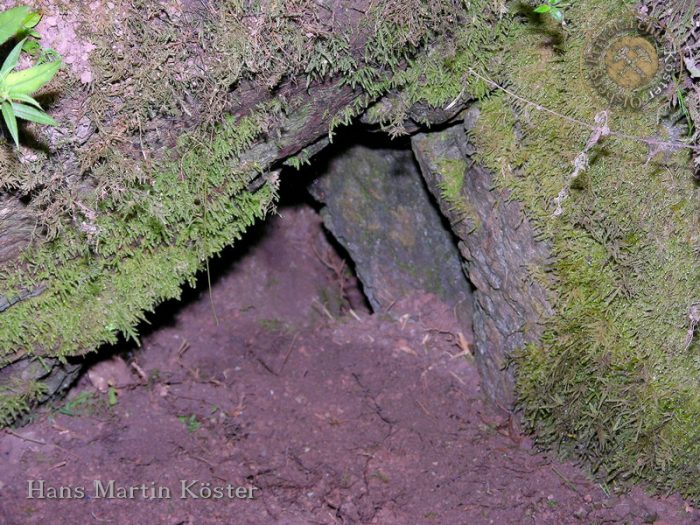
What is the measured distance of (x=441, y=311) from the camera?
372 centimetres

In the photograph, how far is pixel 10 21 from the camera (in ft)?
6.42

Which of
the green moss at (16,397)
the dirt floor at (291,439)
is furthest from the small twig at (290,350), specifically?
the green moss at (16,397)

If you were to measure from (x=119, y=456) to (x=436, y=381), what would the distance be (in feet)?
5.28

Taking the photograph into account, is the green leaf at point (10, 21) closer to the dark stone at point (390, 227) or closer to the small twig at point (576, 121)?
the small twig at point (576, 121)

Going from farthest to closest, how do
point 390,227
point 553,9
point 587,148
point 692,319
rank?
point 390,227
point 692,319
point 587,148
point 553,9

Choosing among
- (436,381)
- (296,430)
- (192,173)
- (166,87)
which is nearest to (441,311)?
(436,381)

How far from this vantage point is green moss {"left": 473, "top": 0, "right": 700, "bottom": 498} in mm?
2562

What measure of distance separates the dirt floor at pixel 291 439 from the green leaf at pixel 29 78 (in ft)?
5.59

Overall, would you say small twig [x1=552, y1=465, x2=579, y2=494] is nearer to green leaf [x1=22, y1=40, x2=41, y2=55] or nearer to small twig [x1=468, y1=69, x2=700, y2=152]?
small twig [x1=468, y1=69, x2=700, y2=152]

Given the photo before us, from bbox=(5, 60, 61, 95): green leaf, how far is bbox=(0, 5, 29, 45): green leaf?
14 centimetres

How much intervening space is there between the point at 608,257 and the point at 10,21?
2382 millimetres

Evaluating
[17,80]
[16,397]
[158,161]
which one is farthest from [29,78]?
[16,397]

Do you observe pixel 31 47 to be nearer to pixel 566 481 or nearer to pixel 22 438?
pixel 22 438

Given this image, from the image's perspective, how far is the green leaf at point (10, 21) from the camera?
1948mm
